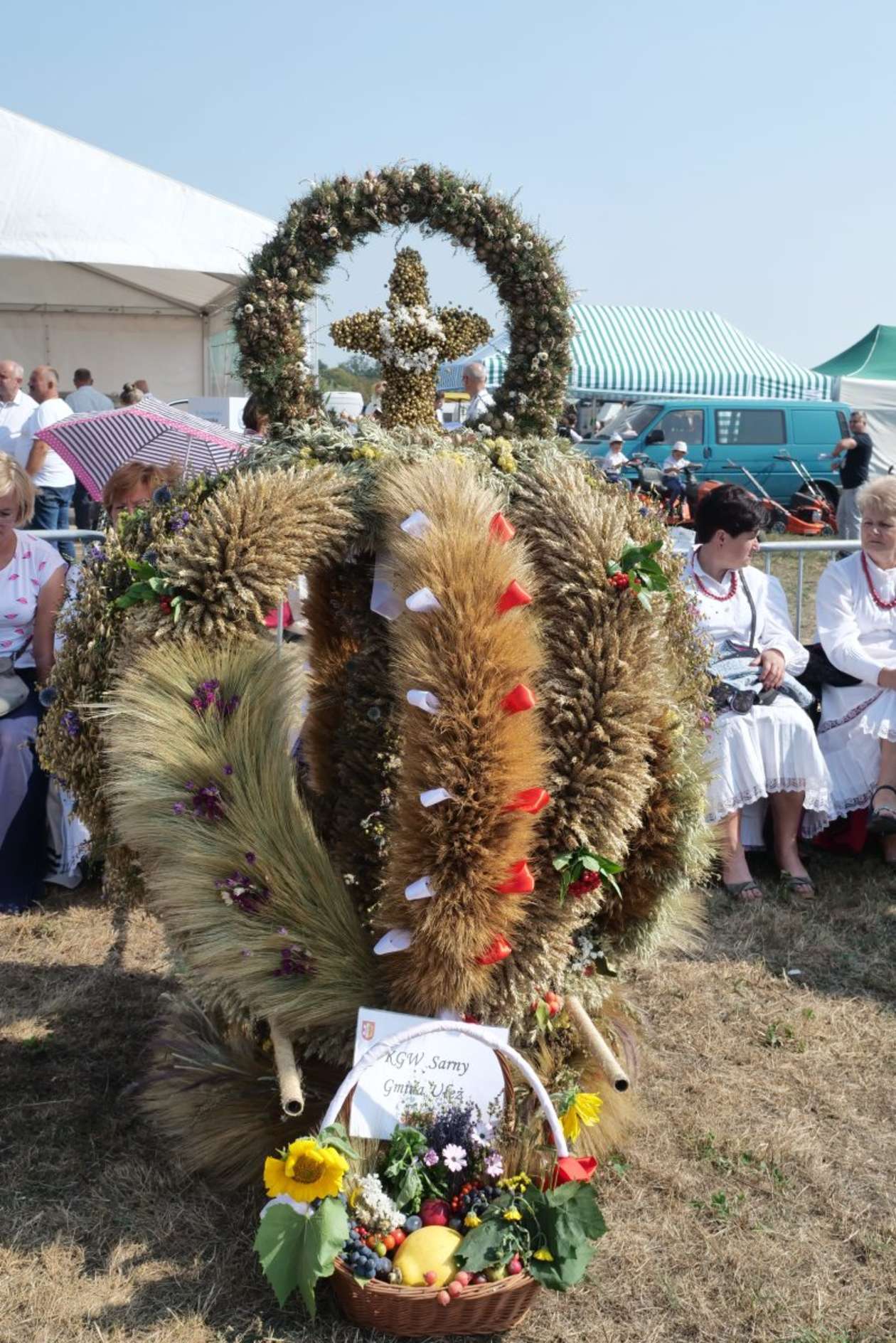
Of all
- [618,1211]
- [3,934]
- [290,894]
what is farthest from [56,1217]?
[3,934]

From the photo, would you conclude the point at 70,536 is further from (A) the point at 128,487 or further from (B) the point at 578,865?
(B) the point at 578,865

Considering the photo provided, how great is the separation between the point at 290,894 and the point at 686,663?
4.04ft

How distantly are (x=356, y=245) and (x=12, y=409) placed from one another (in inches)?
346

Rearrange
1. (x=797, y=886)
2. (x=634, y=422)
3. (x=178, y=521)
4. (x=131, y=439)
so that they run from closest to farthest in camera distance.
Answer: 1. (x=178, y=521)
2. (x=797, y=886)
3. (x=131, y=439)
4. (x=634, y=422)

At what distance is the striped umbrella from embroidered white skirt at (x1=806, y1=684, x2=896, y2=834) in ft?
10.4

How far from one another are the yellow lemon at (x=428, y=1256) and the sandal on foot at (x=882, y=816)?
11.0 ft

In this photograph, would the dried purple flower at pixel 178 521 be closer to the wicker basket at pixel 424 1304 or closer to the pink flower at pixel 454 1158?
the wicker basket at pixel 424 1304

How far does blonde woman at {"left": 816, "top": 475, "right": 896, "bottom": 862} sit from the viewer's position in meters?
5.32

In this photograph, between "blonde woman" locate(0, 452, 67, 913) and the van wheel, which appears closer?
"blonde woman" locate(0, 452, 67, 913)

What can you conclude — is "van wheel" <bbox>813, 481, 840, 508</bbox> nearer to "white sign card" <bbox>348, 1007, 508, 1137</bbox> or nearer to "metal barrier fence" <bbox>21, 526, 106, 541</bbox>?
"metal barrier fence" <bbox>21, 526, 106, 541</bbox>

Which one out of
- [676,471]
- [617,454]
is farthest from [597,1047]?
[617,454]

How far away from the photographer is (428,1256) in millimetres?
2451

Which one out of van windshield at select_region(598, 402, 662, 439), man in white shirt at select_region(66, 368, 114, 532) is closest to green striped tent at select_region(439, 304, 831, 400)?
van windshield at select_region(598, 402, 662, 439)

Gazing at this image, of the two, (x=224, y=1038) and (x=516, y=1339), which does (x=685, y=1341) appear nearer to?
(x=516, y=1339)
